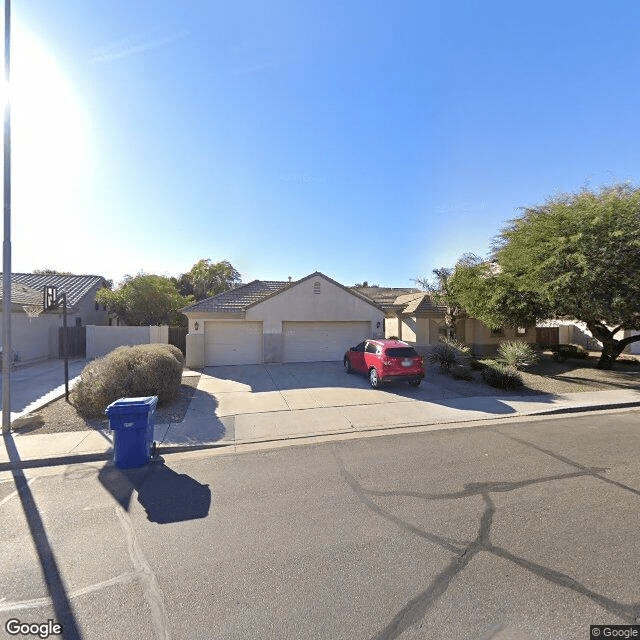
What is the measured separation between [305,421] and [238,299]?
10314mm

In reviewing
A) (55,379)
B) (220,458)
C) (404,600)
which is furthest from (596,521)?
(55,379)

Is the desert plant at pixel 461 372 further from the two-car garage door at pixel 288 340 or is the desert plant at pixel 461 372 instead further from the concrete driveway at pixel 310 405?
the two-car garage door at pixel 288 340

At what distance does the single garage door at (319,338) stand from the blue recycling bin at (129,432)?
11.1 metres

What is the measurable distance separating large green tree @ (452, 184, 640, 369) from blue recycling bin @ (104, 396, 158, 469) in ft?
42.4

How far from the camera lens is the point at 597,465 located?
5184 mm

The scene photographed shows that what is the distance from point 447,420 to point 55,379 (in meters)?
13.6

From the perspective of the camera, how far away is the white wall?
58.7 feet

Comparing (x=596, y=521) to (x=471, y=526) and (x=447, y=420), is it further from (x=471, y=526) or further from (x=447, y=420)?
(x=447, y=420)

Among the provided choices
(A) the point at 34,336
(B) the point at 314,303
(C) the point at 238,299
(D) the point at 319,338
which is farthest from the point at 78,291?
(D) the point at 319,338

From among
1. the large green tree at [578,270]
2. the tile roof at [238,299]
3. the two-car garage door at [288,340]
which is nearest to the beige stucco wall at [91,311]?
the tile roof at [238,299]

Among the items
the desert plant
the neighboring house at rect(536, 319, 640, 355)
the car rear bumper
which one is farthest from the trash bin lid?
the neighboring house at rect(536, 319, 640, 355)

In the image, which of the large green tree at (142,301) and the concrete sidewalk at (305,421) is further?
the large green tree at (142,301)

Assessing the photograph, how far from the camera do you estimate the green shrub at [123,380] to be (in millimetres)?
8070

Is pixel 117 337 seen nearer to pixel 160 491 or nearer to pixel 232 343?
pixel 232 343
